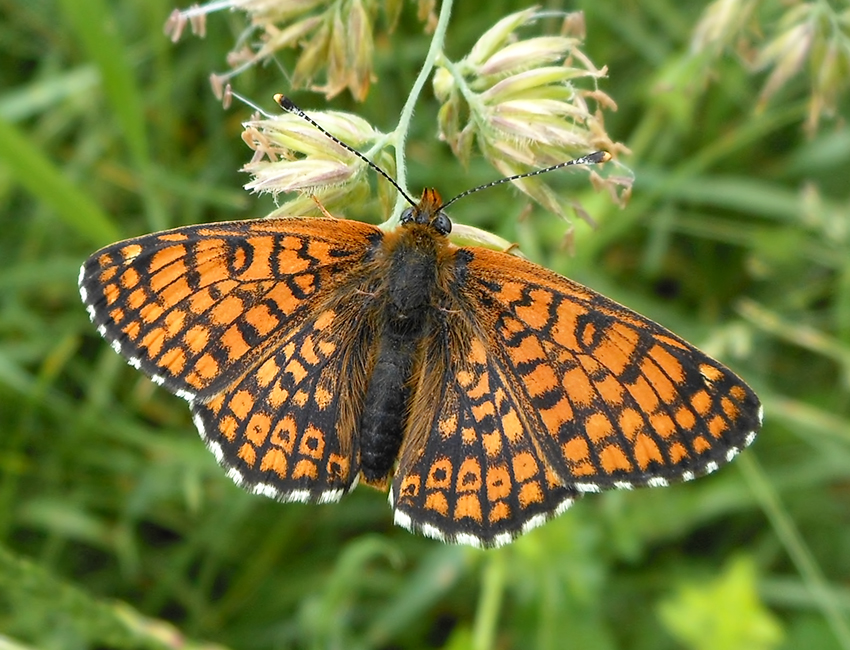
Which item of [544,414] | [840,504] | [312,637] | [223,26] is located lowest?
[840,504]

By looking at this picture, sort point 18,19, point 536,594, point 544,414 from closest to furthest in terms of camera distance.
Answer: point 544,414
point 536,594
point 18,19

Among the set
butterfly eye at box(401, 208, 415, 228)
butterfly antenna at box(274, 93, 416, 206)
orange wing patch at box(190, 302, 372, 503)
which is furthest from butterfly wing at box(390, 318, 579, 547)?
butterfly antenna at box(274, 93, 416, 206)

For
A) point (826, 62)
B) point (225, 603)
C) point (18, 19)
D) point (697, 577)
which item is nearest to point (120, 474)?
point (225, 603)

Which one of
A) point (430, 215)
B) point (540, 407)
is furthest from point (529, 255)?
point (540, 407)

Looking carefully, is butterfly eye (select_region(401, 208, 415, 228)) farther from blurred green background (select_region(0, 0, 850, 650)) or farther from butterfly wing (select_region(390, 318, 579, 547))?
blurred green background (select_region(0, 0, 850, 650))

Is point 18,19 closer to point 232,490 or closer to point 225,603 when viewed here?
point 232,490

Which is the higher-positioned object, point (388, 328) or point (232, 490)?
point (388, 328)

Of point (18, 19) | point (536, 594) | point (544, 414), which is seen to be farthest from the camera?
point (18, 19)
